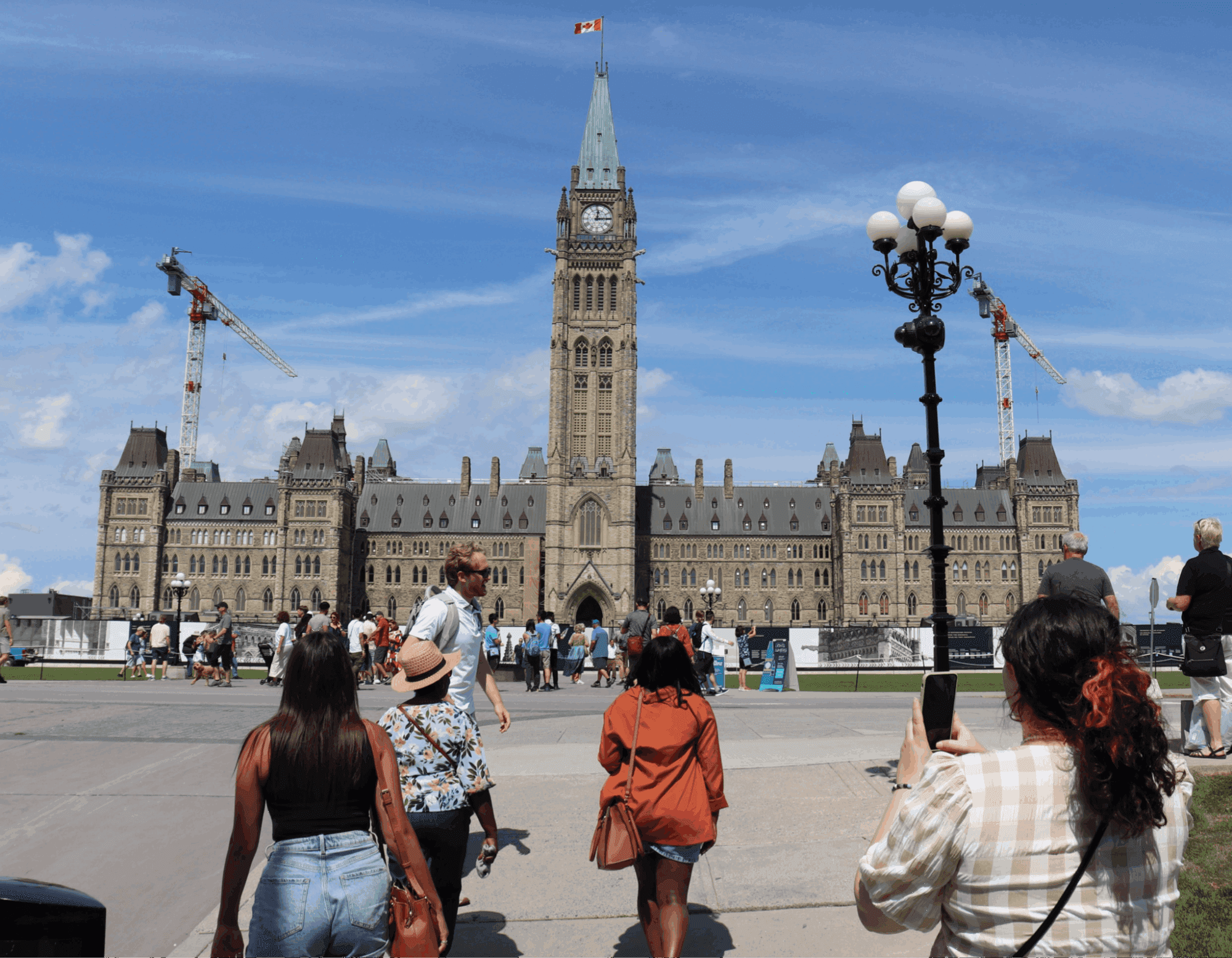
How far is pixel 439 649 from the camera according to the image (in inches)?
225

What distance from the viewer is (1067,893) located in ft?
7.64

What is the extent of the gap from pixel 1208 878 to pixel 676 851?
363 centimetres

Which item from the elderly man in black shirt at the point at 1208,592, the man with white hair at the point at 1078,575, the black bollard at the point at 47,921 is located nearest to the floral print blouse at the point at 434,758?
the black bollard at the point at 47,921

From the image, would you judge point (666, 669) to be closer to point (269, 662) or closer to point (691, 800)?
point (691, 800)

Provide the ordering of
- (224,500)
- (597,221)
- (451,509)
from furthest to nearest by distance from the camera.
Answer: (451,509) → (224,500) → (597,221)

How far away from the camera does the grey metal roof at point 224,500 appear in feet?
301

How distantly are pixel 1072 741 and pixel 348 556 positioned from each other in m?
94.1

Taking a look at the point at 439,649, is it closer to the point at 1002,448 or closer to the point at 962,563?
the point at 962,563

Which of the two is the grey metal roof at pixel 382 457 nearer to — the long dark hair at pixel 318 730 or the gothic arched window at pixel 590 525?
the gothic arched window at pixel 590 525

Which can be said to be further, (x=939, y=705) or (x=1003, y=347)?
(x=1003, y=347)

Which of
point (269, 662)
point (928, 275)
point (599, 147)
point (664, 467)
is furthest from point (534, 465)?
point (928, 275)

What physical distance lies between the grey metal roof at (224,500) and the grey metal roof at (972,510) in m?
59.0

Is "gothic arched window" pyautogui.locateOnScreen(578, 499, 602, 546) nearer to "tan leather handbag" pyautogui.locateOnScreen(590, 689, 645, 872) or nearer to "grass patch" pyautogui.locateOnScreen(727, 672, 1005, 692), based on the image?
"grass patch" pyautogui.locateOnScreen(727, 672, 1005, 692)

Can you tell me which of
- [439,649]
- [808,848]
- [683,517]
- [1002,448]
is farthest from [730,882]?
[1002,448]
